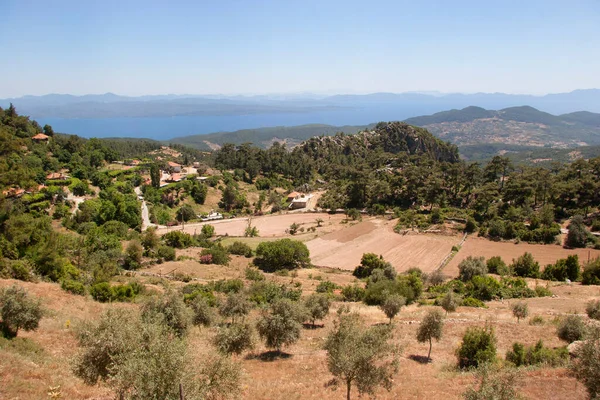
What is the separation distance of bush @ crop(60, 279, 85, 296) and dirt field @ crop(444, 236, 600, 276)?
33207mm

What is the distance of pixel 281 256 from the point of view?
134 feet

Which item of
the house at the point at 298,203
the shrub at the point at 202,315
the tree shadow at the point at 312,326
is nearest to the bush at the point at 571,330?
the tree shadow at the point at 312,326

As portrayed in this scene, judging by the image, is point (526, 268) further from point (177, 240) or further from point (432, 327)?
point (177, 240)

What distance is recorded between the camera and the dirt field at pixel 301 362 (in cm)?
1282

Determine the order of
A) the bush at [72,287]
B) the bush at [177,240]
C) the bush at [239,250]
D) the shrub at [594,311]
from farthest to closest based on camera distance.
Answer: the bush at [239,250]
the bush at [177,240]
the bush at [72,287]
the shrub at [594,311]

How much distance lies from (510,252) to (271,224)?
34255 millimetres

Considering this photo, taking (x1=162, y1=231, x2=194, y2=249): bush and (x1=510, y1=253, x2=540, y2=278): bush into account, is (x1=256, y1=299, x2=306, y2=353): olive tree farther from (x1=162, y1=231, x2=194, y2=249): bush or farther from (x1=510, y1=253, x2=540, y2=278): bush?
(x1=510, y1=253, x2=540, y2=278): bush

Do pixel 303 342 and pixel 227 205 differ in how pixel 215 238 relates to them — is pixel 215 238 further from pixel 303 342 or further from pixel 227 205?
pixel 303 342

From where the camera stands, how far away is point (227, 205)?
230ft

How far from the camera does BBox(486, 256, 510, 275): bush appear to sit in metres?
37.1

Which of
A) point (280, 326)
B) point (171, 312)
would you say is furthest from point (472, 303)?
point (171, 312)

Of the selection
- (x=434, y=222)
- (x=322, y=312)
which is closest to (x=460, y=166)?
(x=434, y=222)

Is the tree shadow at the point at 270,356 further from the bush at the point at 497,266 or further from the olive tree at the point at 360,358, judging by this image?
the bush at the point at 497,266

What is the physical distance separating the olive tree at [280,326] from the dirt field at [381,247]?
81.0 ft
